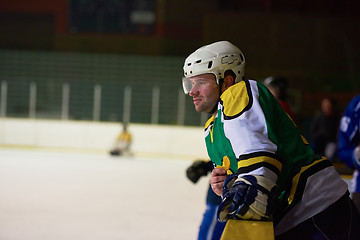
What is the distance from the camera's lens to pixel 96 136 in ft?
33.4

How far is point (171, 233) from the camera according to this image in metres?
3.21

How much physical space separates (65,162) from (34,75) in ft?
21.3

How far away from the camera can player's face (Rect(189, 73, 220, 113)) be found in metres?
1.33

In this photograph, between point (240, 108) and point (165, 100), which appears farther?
point (165, 100)

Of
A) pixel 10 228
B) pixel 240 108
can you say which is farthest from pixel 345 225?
pixel 10 228

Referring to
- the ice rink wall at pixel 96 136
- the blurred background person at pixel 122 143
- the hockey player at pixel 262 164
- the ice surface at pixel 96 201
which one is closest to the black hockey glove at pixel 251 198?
the hockey player at pixel 262 164

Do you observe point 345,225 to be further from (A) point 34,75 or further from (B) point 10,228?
(A) point 34,75

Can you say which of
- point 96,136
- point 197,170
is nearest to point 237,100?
point 197,170

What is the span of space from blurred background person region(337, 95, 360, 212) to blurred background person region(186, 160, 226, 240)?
0.56 m

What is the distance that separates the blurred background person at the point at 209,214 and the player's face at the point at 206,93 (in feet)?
2.96

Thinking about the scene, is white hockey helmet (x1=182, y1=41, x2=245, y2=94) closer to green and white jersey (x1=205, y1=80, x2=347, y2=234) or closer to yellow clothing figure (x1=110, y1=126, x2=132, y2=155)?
green and white jersey (x1=205, y1=80, x2=347, y2=234)

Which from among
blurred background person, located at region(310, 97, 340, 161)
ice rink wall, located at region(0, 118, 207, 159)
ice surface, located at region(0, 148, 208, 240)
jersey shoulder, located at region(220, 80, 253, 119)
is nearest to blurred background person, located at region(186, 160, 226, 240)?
ice surface, located at region(0, 148, 208, 240)

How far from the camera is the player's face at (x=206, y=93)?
52.2 inches

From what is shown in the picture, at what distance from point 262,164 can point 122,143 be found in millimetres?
8374
